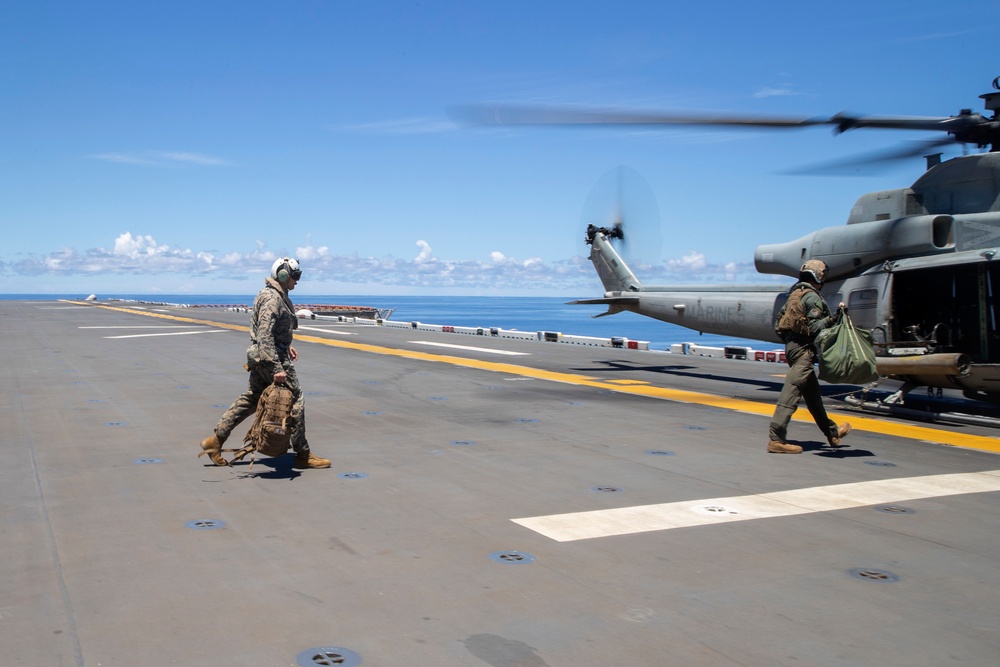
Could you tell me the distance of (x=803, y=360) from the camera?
343 inches

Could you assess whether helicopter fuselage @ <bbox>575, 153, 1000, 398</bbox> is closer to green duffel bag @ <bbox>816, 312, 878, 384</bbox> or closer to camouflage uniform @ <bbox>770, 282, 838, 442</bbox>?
green duffel bag @ <bbox>816, 312, 878, 384</bbox>

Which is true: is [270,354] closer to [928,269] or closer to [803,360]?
[803,360]

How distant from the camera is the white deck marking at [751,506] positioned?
5699mm

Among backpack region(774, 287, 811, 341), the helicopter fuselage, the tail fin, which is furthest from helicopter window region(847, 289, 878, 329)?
the tail fin

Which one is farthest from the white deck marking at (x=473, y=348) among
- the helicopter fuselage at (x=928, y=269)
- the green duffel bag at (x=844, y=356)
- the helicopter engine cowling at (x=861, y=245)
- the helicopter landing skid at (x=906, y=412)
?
the green duffel bag at (x=844, y=356)

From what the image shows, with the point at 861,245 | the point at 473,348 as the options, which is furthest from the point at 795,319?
the point at 473,348

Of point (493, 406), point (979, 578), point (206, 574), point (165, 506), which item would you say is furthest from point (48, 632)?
point (493, 406)

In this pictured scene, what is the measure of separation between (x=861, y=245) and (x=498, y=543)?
8.88m

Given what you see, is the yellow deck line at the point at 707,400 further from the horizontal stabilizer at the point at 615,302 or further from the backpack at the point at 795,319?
the backpack at the point at 795,319

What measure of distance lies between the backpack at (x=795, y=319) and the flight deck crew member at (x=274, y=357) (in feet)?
16.6

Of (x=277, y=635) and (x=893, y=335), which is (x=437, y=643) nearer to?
(x=277, y=635)

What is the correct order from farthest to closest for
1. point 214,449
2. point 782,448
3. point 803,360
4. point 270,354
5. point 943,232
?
point 943,232
point 803,360
point 782,448
point 214,449
point 270,354

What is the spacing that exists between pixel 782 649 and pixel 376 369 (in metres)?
14.2

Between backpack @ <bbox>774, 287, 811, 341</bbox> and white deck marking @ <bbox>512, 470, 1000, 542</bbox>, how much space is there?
199 centimetres
